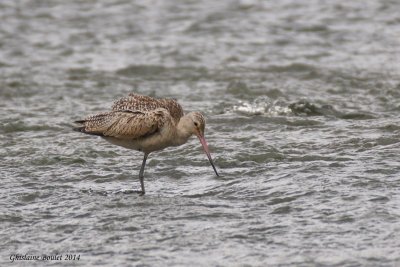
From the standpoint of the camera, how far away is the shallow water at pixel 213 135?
262 inches

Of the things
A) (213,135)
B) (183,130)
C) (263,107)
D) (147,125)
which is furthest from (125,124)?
(263,107)

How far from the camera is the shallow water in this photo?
666 centimetres

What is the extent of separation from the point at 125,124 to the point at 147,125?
0.23m

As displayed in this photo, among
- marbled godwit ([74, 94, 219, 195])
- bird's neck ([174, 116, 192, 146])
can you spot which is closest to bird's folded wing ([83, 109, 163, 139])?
marbled godwit ([74, 94, 219, 195])

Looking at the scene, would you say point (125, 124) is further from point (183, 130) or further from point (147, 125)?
point (183, 130)

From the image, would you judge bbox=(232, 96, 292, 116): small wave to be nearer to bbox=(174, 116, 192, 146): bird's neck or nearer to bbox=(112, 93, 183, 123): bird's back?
bbox=(112, 93, 183, 123): bird's back

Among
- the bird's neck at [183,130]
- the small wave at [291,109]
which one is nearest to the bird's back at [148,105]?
the bird's neck at [183,130]

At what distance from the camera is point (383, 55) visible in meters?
14.0

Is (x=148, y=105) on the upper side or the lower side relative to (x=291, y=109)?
upper

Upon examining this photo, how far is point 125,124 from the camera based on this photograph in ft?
27.0

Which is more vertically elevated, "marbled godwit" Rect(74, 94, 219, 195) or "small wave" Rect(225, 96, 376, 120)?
"marbled godwit" Rect(74, 94, 219, 195)

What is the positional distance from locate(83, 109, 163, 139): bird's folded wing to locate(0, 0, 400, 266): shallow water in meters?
0.49

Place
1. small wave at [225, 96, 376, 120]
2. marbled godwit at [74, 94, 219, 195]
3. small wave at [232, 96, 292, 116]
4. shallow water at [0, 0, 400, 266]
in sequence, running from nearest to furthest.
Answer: shallow water at [0, 0, 400, 266], marbled godwit at [74, 94, 219, 195], small wave at [225, 96, 376, 120], small wave at [232, 96, 292, 116]

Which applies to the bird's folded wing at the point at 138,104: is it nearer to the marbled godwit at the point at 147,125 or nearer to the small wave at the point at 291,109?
the marbled godwit at the point at 147,125
